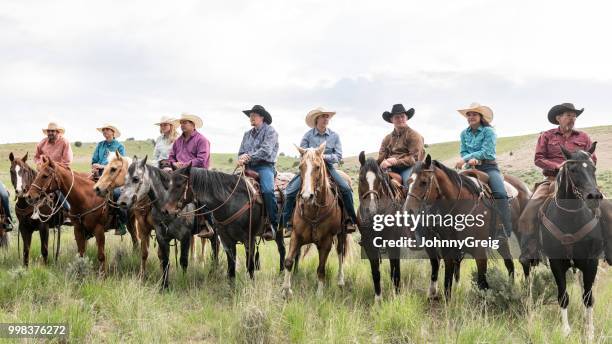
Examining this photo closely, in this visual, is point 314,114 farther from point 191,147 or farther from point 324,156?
point 191,147

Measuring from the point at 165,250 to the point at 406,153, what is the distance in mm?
4833

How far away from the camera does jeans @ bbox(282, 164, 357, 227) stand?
7516mm

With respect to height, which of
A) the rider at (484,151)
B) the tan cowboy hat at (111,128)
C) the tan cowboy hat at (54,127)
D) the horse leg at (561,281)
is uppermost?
the tan cowboy hat at (111,128)

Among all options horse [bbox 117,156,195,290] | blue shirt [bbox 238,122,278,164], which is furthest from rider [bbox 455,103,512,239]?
horse [bbox 117,156,195,290]

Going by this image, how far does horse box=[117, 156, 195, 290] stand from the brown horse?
4.14ft

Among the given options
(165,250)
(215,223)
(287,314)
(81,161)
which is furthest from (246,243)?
(81,161)

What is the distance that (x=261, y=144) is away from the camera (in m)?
8.38

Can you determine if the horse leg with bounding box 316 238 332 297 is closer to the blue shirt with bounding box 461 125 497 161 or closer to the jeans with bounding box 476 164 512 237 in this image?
the jeans with bounding box 476 164 512 237

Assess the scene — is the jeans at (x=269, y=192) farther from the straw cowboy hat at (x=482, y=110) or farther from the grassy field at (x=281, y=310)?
the straw cowboy hat at (x=482, y=110)

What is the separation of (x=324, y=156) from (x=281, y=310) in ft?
9.66

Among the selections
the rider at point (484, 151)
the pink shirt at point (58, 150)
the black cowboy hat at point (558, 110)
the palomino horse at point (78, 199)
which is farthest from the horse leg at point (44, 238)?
the black cowboy hat at point (558, 110)

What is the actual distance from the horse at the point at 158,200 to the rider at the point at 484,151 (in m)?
5.43

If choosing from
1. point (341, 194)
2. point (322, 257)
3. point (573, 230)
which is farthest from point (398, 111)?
point (573, 230)

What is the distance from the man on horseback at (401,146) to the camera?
7805mm
